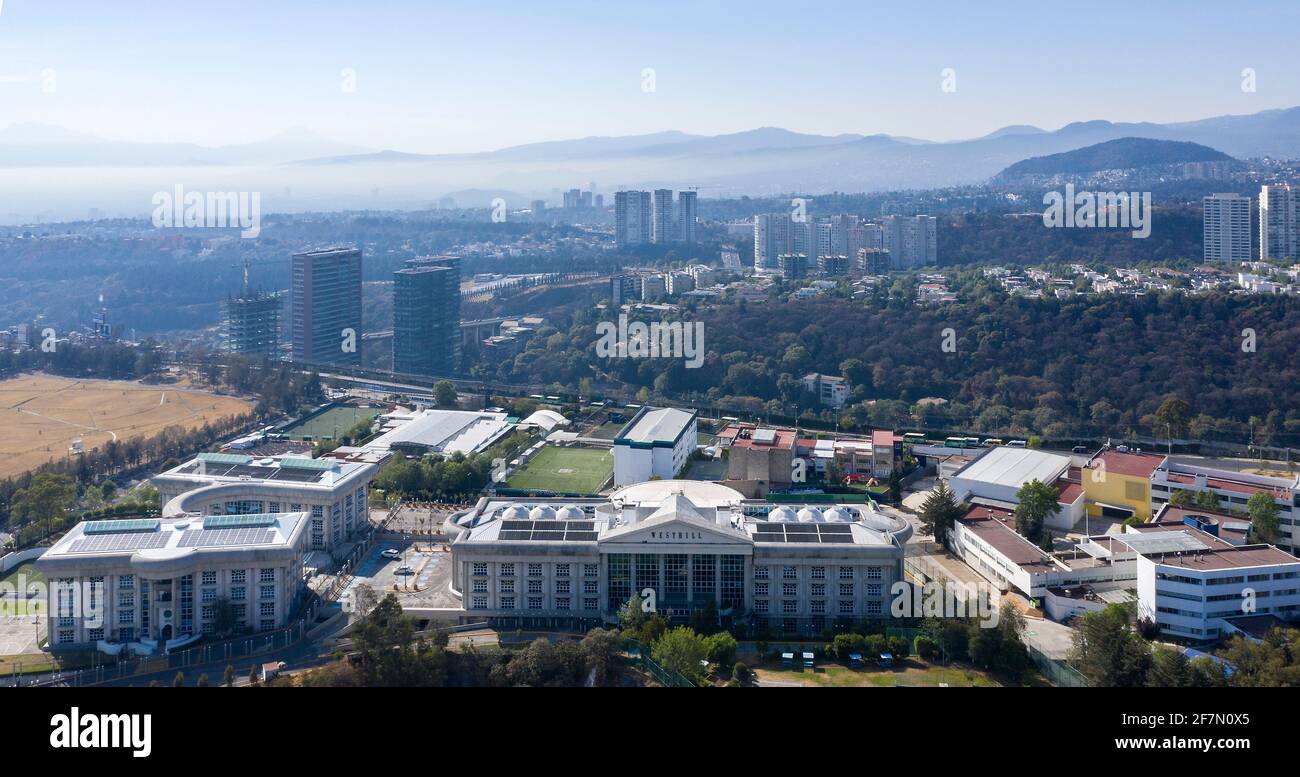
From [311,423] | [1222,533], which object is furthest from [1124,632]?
[311,423]

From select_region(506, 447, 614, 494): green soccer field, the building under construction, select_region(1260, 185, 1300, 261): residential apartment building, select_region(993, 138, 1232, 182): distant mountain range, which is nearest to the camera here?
select_region(506, 447, 614, 494): green soccer field

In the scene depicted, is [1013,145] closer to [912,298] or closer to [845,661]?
[912,298]

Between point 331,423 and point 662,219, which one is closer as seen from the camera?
point 331,423

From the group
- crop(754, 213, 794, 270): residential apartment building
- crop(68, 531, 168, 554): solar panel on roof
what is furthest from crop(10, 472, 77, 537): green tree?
crop(754, 213, 794, 270): residential apartment building

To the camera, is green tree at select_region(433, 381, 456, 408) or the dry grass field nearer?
the dry grass field

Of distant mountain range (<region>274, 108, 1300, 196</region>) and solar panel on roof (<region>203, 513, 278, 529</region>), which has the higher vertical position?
distant mountain range (<region>274, 108, 1300, 196</region>)

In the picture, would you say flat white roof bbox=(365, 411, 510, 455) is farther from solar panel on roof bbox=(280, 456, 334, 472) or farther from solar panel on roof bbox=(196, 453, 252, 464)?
solar panel on roof bbox=(280, 456, 334, 472)

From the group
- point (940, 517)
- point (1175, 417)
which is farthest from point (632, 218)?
point (940, 517)

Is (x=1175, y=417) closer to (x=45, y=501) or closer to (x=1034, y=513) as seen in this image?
(x=1034, y=513)
